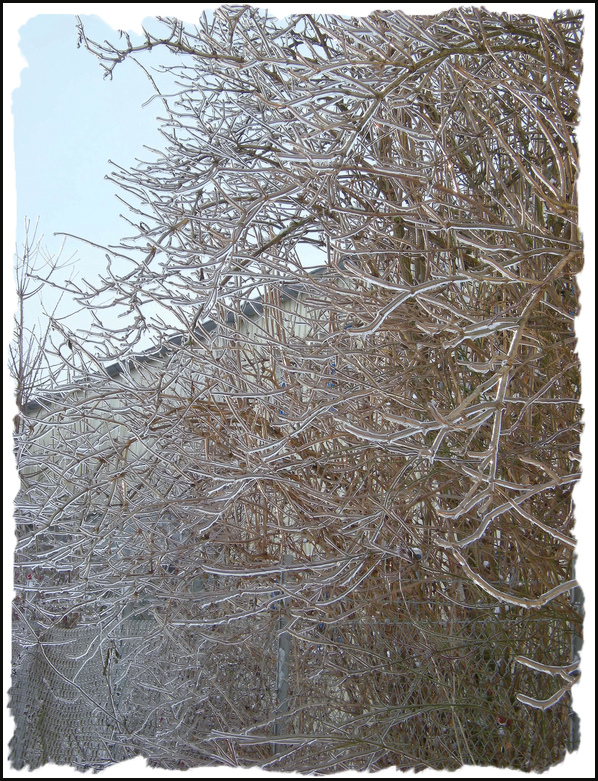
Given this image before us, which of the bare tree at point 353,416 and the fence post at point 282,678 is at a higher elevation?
the bare tree at point 353,416

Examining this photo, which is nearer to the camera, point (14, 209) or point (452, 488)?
point (14, 209)

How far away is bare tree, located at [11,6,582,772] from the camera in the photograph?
5.17 feet

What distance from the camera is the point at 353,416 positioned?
1.96 meters

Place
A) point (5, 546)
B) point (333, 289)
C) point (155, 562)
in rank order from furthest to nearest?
point (155, 562) < point (333, 289) < point (5, 546)

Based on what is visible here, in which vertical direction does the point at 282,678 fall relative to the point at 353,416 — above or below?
below

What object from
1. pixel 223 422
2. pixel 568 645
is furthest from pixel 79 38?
pixel 568 645

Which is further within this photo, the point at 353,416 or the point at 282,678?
the point at 282,678

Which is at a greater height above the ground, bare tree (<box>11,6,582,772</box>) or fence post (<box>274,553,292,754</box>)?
bare tree (<box>11,6,582,772</box>)

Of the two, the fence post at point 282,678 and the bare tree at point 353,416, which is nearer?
the bare tree at point 353,416

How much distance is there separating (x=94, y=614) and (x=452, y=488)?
1.98 meters

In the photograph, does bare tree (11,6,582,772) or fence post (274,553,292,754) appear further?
fence post (274,553,292,754)

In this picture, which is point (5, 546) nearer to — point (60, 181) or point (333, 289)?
point (333, 289)

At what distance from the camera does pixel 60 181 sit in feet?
10.1

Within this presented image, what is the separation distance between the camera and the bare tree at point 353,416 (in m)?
1.58
